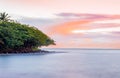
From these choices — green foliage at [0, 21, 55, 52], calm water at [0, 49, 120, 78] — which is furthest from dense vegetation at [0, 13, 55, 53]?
calm water at [0, 49, 120, 78]

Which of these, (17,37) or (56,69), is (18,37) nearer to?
(17,37)

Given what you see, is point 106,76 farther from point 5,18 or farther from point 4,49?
point 5,18

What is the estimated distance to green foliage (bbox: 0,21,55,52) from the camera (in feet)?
196

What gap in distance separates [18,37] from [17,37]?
8.5 inches

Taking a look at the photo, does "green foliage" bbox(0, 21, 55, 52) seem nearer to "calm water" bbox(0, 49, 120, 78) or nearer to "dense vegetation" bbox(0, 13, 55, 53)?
"dense vegetation" bbox(0, 13, 55, 53)

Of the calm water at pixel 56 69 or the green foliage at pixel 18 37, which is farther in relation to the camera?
the green foliage at pixel 18 37

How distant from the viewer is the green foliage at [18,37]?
59881mm

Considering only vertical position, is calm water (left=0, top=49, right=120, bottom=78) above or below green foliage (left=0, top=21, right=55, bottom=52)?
below

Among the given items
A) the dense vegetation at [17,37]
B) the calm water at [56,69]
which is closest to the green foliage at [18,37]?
the dense vegetation at [17,37]

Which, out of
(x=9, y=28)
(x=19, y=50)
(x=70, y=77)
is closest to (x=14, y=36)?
(x=9, y=28)

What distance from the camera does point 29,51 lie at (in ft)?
231

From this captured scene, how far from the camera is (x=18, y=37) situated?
62812 millimetres

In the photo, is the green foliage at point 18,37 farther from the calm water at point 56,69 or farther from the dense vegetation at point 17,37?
the calm water at point 56,69

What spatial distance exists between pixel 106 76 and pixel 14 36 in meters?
40.3
